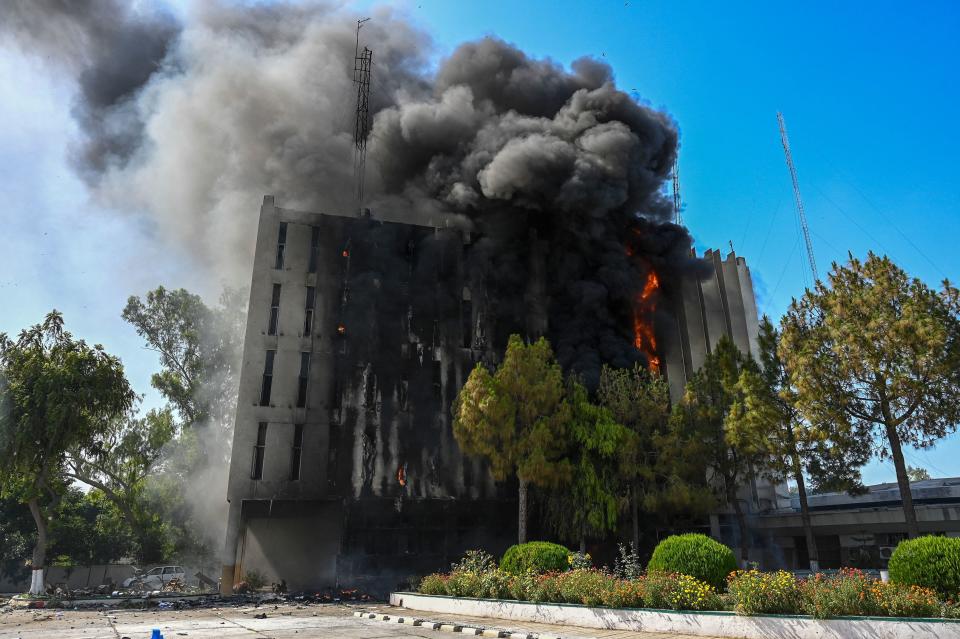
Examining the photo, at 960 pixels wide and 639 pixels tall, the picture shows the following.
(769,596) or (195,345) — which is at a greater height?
(195,345)

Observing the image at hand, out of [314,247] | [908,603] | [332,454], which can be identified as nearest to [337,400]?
[332,454]

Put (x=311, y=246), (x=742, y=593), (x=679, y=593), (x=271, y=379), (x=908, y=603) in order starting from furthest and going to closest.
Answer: (x=311, y=246), (x=271, y=379), (x=679, y=593), (x=742, y=593), (x=908, y=603)

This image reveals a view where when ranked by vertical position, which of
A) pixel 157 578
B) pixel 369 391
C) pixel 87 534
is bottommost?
pixel 157 578

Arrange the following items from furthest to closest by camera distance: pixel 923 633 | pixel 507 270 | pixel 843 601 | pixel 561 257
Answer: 1. pixel 561 257
2. pixel 507 270
3. pixel 843 601
4. pixel 923 633

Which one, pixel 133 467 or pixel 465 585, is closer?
pixel 465 585

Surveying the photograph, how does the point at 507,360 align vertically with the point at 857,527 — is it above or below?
above

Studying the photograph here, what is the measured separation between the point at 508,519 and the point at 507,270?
11832 millimetres

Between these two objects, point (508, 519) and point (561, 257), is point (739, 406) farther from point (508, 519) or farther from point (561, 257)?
point (561, 257)

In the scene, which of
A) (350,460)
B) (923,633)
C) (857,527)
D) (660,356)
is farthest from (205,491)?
(923,633)

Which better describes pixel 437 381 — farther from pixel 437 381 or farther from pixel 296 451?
pixel 296 451

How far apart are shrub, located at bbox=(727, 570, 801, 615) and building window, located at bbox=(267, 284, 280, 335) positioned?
71.2ft

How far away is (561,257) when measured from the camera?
105 ft

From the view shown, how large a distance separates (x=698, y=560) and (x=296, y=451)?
58.3 ft

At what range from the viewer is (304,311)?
88.5 ft
